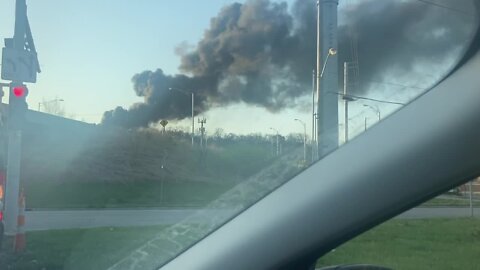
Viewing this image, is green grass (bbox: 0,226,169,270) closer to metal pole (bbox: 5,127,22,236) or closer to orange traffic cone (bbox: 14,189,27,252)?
orange traffic cone (bbox: 14,189,27,252)

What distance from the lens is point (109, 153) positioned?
7.99 metres

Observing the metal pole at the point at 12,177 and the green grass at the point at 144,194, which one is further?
the metal pole at the point at 12,177

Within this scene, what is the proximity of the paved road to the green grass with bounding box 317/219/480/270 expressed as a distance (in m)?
0.08

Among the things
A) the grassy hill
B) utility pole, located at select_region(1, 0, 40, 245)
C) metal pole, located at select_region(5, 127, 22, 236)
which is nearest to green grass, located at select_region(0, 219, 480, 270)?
the grassy hill

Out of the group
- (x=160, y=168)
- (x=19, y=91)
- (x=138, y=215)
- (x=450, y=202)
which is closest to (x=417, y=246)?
(x=450, y=202)

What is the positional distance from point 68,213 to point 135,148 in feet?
25.3

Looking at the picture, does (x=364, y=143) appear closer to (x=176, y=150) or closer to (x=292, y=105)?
(x=292, y=105)

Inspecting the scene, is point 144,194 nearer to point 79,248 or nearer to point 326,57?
point 79,248

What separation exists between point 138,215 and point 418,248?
4729 mm

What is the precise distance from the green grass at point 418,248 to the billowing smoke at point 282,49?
65 centimetres

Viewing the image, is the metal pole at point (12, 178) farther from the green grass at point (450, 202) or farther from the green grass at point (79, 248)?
the green grass at point (450, 202)

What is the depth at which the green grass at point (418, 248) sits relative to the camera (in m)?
2.79

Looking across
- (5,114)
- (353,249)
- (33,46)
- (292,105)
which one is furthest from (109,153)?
(353,249)

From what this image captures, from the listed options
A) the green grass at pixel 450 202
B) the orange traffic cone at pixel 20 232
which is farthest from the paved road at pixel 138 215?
the orange traffic cone at pixel 20 232
